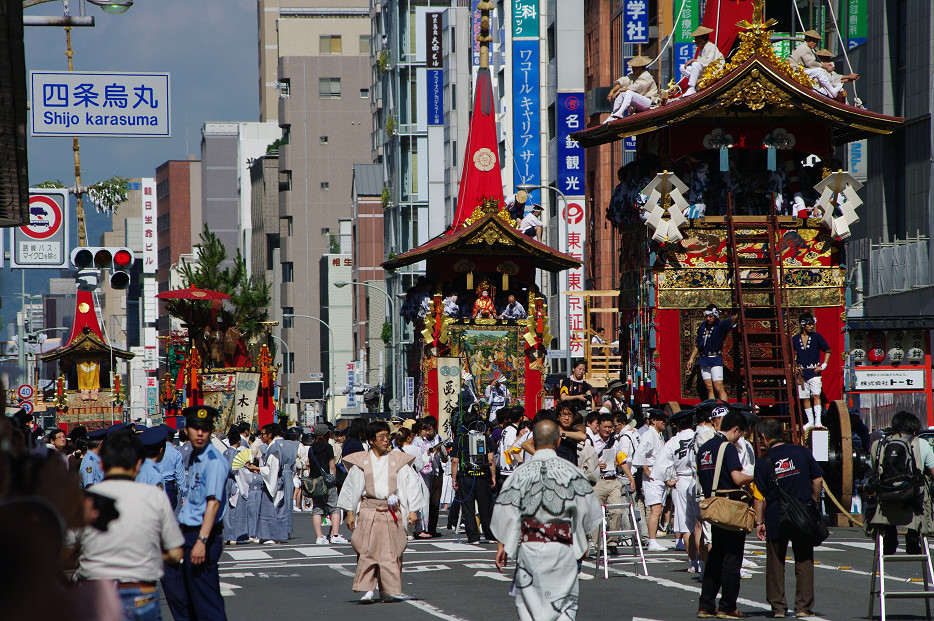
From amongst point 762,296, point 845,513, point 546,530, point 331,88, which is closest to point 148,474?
point 546,530

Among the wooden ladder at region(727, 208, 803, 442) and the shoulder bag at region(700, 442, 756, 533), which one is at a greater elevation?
the wooden ladder at region(727, 208, 803, 442)

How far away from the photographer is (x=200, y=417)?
450 inches

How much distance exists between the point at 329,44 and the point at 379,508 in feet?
368

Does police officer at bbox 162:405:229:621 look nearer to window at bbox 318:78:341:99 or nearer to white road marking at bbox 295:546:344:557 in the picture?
white road marking at bbox 295:546:344:557

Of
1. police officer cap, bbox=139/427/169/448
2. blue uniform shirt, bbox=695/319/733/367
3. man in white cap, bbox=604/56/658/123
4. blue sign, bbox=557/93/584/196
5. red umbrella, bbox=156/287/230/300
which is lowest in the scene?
police officer cap, bbox=139/427/169/448

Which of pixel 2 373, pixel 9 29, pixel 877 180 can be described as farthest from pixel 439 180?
pixel 2 373

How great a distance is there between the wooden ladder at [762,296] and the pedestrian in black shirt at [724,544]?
39.7 ft

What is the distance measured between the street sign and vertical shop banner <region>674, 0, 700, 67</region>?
61.5 feet

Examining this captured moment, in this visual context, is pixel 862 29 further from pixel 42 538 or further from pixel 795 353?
pixel 42 538

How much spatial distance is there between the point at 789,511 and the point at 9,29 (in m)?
7.67

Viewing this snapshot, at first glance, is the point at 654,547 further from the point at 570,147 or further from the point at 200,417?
the point at 570,147

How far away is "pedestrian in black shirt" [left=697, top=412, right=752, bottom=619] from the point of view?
12266 millimetres

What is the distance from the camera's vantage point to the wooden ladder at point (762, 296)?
2488 centimetres

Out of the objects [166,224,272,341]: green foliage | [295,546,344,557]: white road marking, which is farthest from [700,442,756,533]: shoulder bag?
[166,224,272,341]: green foliage
